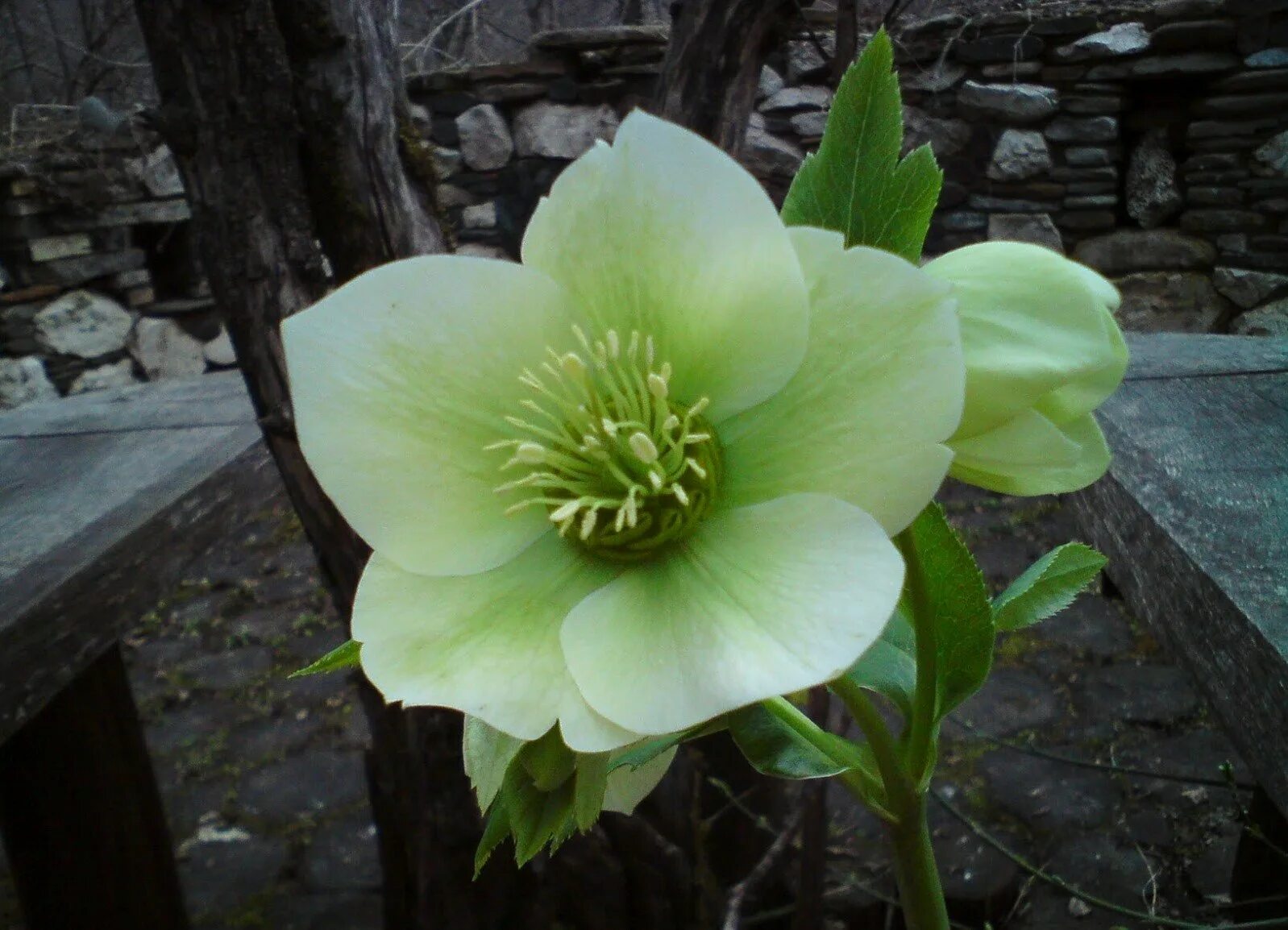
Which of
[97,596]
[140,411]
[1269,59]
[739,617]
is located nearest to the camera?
[739,617]

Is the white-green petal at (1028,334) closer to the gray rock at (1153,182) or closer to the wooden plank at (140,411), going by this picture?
the wooden plank at (140,411)

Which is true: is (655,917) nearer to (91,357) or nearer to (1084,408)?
(1084,408)

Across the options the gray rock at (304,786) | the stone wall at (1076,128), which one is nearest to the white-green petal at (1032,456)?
the gray rock at (304,786)

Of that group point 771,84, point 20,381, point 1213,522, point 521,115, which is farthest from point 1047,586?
point 20,381

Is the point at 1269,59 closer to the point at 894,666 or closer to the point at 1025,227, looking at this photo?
the point at 1025,227

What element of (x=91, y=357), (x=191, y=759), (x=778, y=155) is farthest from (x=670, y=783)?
A: (x=91, y=357)
